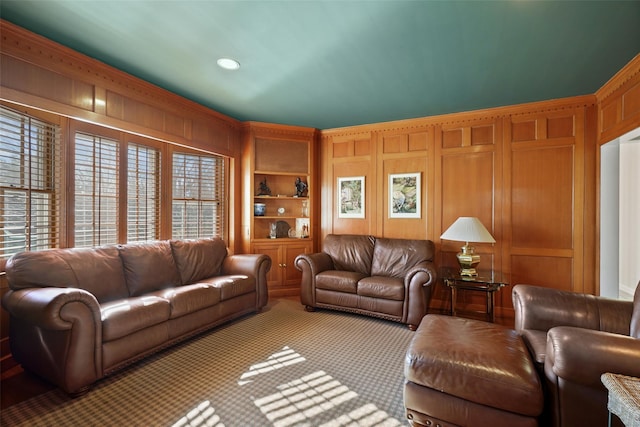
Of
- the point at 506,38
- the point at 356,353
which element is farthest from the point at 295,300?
the point at 506,38

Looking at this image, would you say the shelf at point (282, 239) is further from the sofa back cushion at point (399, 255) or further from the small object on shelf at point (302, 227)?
the sofa back cushion at point (399, 255)

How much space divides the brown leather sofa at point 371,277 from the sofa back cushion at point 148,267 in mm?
1550

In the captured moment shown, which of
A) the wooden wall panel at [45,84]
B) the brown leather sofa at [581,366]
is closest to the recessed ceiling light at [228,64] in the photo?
the wooden wall panel at [45,84]

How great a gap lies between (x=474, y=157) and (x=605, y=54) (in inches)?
62.3

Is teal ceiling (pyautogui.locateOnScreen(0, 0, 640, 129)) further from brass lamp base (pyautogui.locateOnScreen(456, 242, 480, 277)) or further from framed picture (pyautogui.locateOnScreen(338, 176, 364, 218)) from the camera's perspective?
brass lamp base (pyautogui.locateOnScreen(456, 242, 480, 277))

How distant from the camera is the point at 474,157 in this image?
3.83 m

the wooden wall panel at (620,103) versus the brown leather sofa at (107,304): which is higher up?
the wooden wall panel at (620,103)

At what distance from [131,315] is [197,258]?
1.29 m

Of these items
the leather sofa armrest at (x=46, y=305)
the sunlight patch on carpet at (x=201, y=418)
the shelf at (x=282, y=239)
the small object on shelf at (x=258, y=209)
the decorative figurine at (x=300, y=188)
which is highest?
the decorative figurine at (x=300, y=188)

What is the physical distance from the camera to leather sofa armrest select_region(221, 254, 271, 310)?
3.60 metres

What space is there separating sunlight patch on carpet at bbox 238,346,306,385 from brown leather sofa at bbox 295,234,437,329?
110cm

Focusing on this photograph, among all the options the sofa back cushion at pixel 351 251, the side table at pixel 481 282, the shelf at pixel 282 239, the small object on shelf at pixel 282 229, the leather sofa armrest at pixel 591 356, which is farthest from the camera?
the small object on shelf at pixel 282 229

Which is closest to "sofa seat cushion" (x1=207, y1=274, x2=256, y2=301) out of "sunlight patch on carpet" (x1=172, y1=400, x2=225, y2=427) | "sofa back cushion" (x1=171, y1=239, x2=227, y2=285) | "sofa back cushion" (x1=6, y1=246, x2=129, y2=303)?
"sofa back cushion" (x1=171, y1=239, x2=227, y2=285)

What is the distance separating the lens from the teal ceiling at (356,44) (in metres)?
1.90
